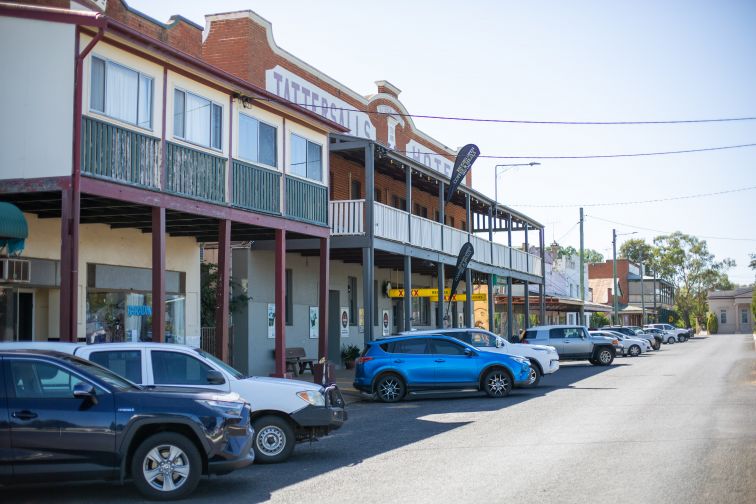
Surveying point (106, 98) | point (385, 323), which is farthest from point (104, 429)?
point (385, 323)

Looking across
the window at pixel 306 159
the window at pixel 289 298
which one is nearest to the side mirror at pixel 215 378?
the window at pixel 306 159

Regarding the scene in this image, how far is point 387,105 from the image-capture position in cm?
3578

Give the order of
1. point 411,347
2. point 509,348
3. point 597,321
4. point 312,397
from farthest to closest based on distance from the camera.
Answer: point 597,321
point 509,348
point 411,347
point 312,397

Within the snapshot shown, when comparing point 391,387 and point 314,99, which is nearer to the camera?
point 391,387

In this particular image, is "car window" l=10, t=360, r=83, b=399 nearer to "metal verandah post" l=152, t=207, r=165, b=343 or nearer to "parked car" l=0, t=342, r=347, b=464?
"parked car" l=0, t=342, r=347, b=464

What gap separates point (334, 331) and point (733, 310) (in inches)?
4567

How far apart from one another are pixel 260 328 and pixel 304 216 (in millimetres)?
5455

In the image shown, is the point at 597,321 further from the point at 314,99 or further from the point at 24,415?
the point at 24,415

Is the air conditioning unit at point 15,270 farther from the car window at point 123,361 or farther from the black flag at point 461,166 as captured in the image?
the black flag at point 461,166

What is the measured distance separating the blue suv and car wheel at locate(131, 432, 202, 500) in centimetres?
1168

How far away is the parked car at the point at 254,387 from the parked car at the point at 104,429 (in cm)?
143

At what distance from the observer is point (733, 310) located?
13312cm

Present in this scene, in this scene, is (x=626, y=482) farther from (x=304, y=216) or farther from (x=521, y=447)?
(x=304, y=216)

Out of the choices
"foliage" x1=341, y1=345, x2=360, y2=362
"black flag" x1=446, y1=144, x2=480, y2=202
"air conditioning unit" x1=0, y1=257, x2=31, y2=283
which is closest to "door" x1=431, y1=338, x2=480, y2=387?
"air conditioning unit" x1=0, y1=257, x2=31, y2=283
